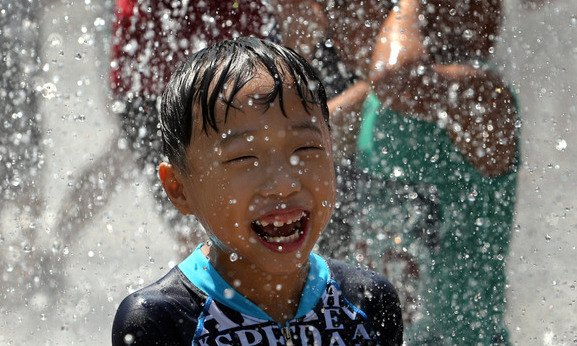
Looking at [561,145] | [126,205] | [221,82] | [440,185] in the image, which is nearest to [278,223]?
[221,82]

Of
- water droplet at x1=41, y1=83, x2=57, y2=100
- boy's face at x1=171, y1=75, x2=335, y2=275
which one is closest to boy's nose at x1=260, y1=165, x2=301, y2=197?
boy's face at x1=171, y1=75, x2=335, y2=275

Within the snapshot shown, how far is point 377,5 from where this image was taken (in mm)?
2750

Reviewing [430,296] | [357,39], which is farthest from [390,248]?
[357,39]

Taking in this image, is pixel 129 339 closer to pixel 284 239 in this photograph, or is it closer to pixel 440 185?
pixel 284 239

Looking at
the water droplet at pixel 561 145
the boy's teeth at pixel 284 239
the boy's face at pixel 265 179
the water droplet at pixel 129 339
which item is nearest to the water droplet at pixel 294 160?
the boy's face at pixel 265 179

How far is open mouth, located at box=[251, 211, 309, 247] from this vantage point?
5.03 feet

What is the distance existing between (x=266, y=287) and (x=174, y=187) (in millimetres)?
262

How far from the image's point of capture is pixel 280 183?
150 cm

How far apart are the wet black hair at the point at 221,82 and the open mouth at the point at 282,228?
7.3 inches

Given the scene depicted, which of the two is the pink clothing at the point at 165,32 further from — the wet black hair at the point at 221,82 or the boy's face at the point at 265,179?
the boy's face at the point at 265,179

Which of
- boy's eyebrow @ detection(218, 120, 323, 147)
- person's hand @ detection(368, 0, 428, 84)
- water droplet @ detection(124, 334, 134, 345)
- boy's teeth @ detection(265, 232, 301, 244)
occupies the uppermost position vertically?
boy's eyebrow @ detection(218, 120, 323, 147)

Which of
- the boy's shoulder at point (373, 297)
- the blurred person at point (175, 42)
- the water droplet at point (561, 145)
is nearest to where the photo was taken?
the boy's shoulder at point (373, 297)

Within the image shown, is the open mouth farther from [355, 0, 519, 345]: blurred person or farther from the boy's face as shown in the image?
[355, 0, 519, 345]: blurred person

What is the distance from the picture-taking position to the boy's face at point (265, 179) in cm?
152
